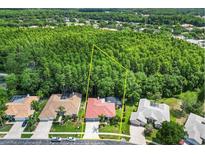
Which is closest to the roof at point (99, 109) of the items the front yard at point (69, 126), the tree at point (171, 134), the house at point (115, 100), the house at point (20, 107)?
the house at point (115, 100)

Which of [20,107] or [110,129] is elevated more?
[20,107]

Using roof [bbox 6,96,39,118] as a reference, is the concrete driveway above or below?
below

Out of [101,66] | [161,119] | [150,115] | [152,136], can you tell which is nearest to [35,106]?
[101,66]

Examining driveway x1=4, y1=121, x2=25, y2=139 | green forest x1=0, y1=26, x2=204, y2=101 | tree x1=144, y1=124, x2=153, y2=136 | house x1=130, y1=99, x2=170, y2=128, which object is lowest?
driveway x1=4, y1=121, x2=25, y2=139

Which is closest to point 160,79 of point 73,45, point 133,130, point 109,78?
point 109,78

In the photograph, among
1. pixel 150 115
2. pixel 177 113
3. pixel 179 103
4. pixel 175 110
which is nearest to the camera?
pixel 150 115

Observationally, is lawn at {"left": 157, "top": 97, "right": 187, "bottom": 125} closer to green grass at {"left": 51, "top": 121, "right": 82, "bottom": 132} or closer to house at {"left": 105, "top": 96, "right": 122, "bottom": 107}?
house at {"left": 105, "top": 96, "right": 122, "bottom": 107}

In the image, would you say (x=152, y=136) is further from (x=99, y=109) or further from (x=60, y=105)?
(x=60, y=105)

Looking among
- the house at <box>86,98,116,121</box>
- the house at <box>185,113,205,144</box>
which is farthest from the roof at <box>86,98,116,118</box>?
the house at <box>185,113,205,144</box>
